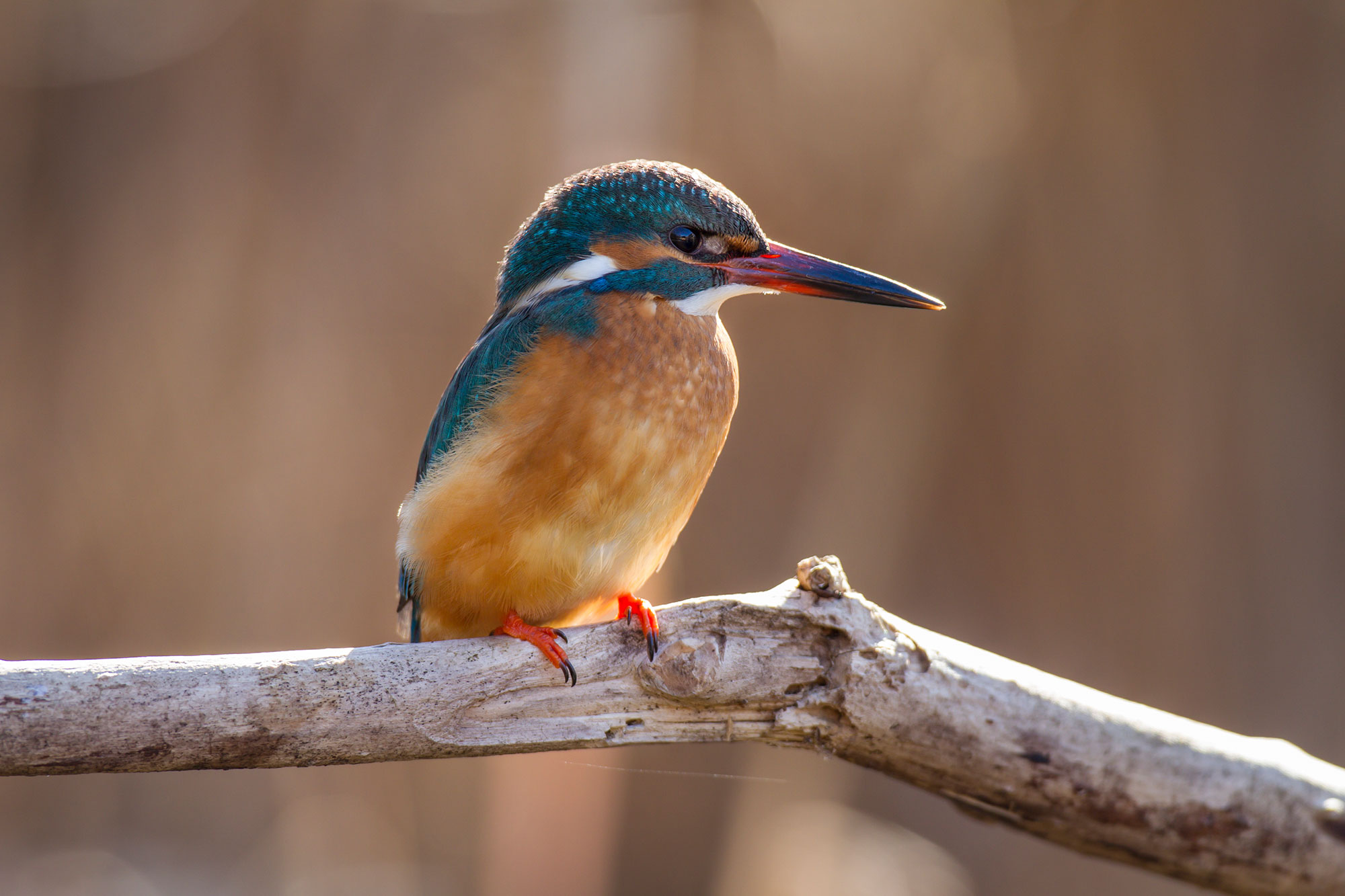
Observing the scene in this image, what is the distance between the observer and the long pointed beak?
5.82ft

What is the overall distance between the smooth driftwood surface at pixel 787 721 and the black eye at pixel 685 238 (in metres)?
0.66

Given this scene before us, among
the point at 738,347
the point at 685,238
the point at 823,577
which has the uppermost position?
the point at 685,238

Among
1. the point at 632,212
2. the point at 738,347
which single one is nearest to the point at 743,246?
the point at 632,212

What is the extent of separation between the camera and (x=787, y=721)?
1.43 m

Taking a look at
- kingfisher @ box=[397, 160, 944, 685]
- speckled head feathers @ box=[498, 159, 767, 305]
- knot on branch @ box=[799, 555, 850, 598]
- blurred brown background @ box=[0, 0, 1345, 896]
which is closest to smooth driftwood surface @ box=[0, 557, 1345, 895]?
knot on branch @ box=[799, 555, 850, 598]

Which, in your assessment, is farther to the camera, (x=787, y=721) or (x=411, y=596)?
(x=411, y=596)

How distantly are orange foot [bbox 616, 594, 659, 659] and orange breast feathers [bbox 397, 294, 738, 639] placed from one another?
82 mm

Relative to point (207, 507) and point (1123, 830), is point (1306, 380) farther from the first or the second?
point (207, 507)

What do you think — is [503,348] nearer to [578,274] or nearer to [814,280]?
[578,274]

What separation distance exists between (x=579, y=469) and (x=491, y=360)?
29 centimetres

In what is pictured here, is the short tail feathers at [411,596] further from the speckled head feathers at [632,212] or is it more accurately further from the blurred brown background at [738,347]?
the blurred brown background at [738,347]

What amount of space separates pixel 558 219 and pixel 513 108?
228 cm

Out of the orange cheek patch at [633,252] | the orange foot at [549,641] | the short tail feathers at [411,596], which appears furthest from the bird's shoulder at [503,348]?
the orange foot at [549,641]

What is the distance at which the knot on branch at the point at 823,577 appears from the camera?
1402 millimetres
